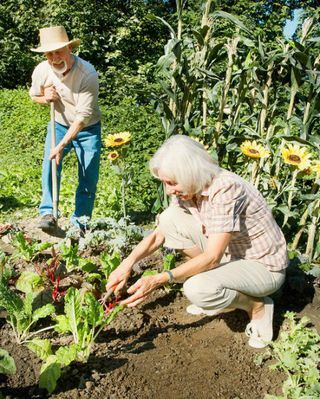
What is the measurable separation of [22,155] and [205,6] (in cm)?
425

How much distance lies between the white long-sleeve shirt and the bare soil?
1.68 metres

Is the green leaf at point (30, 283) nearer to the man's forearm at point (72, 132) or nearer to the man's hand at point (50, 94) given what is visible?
the man's forearm at point (72, 132)

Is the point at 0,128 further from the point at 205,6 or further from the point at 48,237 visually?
the point at 205,6

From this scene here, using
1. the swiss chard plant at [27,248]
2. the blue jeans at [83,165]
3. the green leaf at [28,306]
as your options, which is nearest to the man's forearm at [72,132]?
the blue jeans at [83,165]

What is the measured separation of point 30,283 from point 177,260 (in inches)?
46.0

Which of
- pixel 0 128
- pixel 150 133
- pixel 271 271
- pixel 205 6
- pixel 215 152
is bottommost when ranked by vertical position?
pixel 0 128

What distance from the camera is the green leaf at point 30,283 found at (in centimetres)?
301

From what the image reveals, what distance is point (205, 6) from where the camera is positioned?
3.68 meters

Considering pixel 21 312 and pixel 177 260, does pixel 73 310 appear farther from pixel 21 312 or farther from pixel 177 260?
pixel 177 260

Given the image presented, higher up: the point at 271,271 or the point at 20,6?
the point at 20,6

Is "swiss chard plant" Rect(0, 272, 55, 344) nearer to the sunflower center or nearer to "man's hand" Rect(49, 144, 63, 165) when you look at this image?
"man's hand" Rect(49, 144, 63, 165)

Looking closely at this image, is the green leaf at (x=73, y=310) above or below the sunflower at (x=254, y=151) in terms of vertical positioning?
below

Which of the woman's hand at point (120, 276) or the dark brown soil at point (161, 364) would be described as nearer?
the dark brown soil at point (161, 364)

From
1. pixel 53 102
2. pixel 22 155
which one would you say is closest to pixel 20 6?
pixel 22 155
